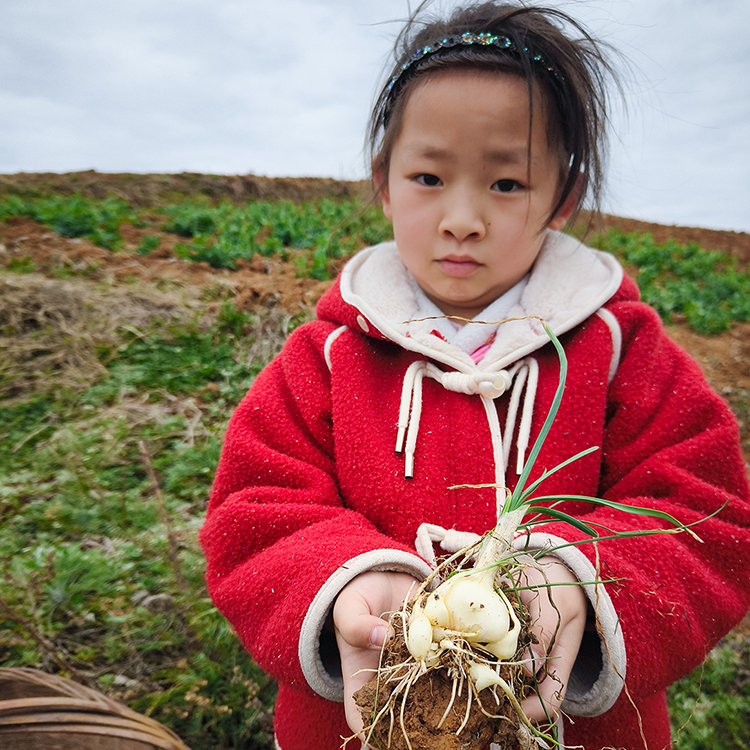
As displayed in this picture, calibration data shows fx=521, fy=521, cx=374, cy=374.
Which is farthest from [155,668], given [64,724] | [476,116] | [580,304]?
[476,116]

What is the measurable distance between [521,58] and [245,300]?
3039 millimetres

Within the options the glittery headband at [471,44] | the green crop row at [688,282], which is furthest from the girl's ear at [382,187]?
the green crop row at [688,282]

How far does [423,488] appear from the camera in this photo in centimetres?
133

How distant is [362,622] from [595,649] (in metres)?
0.54

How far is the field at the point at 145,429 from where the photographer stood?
178cm

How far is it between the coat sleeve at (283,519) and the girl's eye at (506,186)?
602 millimetres

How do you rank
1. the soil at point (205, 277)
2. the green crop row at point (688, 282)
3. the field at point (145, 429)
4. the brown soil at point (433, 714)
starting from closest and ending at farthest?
the brown soil at point (433, 714), the field at point (145, 429), the soil at point (205, 277), the green crop row at point (688, 282)

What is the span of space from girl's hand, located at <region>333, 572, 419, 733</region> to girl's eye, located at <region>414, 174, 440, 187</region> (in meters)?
0.93

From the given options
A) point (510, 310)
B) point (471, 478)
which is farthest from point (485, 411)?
point (510, 310)

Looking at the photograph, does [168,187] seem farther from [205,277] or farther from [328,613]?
[328,613]

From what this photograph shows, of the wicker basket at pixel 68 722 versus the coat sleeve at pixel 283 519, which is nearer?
Result: the coat sleeve at pixel 283 519

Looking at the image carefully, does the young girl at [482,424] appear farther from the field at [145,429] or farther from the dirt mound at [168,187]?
the dirt mound at [168,187]

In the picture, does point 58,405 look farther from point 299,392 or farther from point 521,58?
point 521,58

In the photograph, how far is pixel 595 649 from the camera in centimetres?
110
